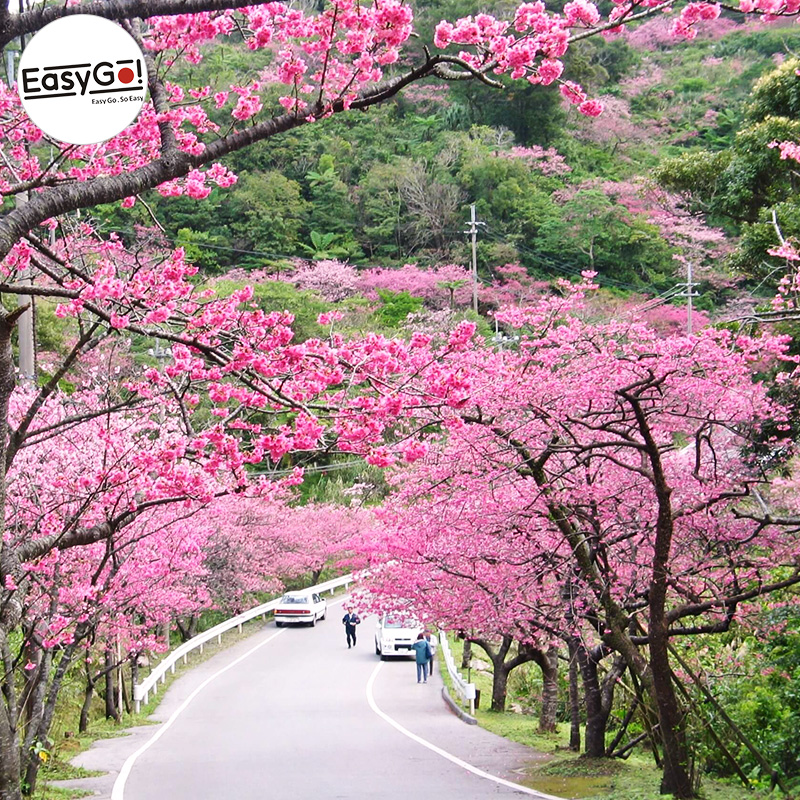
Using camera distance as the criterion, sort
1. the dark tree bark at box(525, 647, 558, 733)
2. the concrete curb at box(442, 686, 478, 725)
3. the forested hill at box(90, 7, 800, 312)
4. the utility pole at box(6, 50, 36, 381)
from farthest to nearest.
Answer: the forested hill at box(90, 7, 800, 312), the concrete curb at box(442, 686, 478, 725), the dark tree bark at box(525, 647, 558, 733), the utility pole at box(6, 50, 36, 381)

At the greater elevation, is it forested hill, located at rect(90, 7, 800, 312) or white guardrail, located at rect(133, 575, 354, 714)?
forested hill, located at rect(90, 7, 800, 312)

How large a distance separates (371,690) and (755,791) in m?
14.5

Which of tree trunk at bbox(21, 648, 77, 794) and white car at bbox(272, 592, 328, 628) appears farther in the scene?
white car at bbox(272, 592, 328, 628)

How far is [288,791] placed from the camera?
41.5 ft

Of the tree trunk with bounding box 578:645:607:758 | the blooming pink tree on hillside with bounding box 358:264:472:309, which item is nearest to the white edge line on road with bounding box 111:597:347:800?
the tree trunk with bounding box 578:645:607:758

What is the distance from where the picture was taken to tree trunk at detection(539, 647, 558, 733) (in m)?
17.4

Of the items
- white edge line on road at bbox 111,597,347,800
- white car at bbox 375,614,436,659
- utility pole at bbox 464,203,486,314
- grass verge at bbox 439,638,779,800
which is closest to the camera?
grass verge at bbox 439,638,779,800

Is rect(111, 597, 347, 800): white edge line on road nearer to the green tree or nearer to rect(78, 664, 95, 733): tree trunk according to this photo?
rect(78, 664, 95, 733): tree trunk

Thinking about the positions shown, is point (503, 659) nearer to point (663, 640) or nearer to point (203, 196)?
point (663, 640)

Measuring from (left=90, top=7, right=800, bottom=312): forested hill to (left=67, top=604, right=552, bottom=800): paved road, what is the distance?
19.2 m

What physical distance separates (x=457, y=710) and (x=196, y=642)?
1143cm

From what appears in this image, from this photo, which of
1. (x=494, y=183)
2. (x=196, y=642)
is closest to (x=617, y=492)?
(x=196, y=642)

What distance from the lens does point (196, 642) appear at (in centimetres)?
2964

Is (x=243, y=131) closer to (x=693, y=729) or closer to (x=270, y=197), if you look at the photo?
(x=693, y=729)
